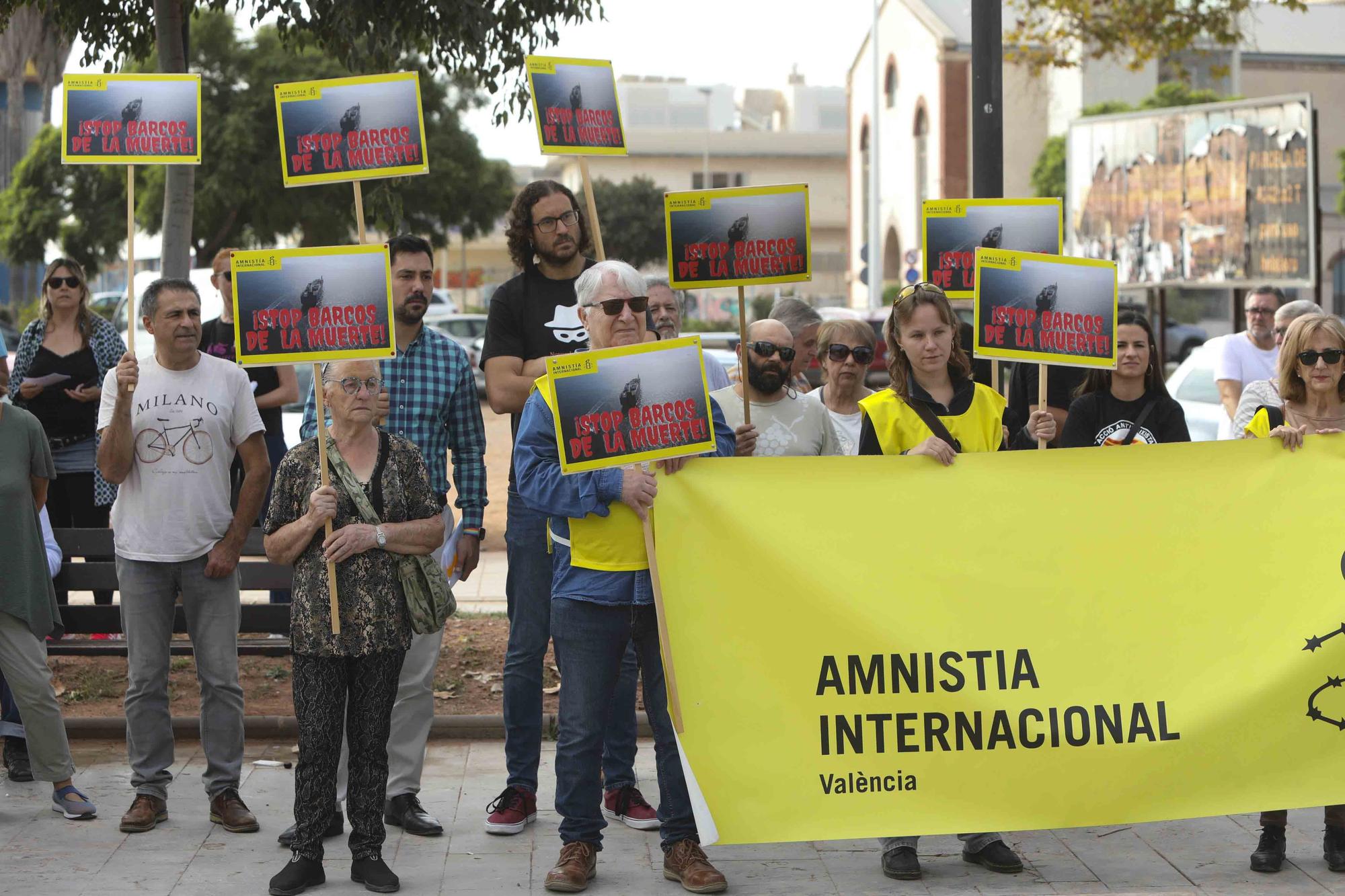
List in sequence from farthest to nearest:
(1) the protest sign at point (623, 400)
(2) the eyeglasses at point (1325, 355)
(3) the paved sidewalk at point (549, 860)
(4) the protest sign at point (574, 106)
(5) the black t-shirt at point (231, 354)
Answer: (5) the black t-shirt at point (231, 354), (4) the protest sign at point (574, 106), (2) the eyeglasses at point (1325, 355), (3) the paved sidewalk at point (549, 860), (1) the protest sign at point (623, 400)

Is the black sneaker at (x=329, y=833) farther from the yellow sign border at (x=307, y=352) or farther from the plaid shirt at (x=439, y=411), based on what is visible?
the yellow sign border at (x=307, y=352)

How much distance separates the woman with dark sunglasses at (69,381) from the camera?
8.37 meters

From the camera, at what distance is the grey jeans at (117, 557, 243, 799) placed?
6105 millimetres

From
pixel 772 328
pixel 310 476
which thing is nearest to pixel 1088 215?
pixel 772 328

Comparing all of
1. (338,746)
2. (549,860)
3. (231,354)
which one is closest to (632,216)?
(231,354)

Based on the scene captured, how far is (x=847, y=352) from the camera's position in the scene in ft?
21.5

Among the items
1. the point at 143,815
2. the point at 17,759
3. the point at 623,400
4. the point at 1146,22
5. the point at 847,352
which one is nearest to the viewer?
the point at 623,400

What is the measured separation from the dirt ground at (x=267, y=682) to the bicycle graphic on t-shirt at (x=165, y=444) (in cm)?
179

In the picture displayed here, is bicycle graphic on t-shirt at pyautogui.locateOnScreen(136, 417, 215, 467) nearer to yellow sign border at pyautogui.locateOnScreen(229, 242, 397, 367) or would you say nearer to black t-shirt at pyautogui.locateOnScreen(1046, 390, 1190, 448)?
yellow sign border at pyautogui.locateOnScreen(229, 242, 397, 367)

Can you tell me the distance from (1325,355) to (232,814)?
13.7 feet

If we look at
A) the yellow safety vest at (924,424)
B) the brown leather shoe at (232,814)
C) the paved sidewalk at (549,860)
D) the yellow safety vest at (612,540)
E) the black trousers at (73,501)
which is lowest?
the paved sidewalk at (549,860)

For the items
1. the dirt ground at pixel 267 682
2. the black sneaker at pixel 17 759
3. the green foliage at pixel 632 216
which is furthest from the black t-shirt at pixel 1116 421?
the green foliage at pixel 632 216

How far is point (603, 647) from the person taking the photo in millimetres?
5328

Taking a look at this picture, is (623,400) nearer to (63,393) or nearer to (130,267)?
(130,267)
